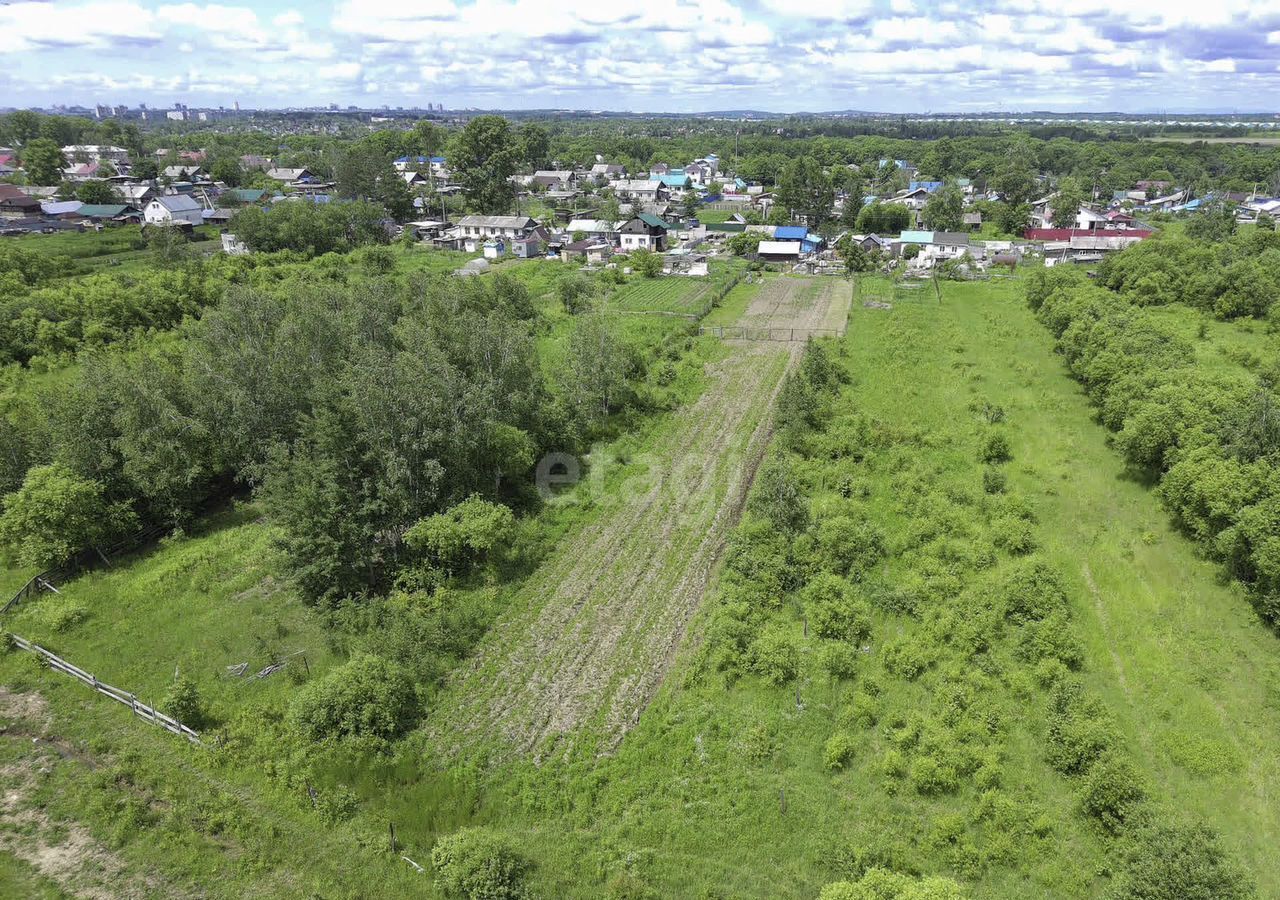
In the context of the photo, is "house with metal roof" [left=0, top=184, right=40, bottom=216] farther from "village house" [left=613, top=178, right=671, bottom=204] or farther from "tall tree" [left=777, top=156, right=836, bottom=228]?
"tall tree" [left=777, top=156, right=836, bottom=228]

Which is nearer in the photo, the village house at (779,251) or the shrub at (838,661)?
the shrub at (838,661)

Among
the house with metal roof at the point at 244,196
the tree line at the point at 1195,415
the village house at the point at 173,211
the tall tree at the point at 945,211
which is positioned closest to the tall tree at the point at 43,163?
the house with metal roof at the point at 244,196

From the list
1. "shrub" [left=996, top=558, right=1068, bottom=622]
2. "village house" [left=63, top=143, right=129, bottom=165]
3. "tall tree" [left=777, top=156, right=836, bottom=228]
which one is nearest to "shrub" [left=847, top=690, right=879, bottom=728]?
"shrub" [left=996, top=558, right=1068, bottom=622]

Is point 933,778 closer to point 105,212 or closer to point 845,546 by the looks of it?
point 845,546

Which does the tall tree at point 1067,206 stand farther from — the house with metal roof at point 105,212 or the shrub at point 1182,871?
the house with metal roof at point 105,212

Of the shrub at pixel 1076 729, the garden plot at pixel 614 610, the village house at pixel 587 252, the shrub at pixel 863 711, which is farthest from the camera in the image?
the village house at pixel 587 252

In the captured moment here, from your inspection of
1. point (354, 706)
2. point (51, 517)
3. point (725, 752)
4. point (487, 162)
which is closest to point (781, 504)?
point (725, 752)

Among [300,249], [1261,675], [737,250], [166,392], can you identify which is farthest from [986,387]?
[300,249]
